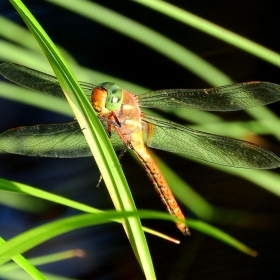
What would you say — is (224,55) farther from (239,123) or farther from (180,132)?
(180,132)

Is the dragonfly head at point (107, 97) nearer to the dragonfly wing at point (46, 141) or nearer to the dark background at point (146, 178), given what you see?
the dragonfly wing at point (46, 141)

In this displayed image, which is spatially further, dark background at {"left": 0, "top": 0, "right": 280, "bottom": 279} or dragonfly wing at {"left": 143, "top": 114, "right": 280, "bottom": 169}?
dark background at {"left": 0, "top": 0, "right": 280, "bottom": 279}

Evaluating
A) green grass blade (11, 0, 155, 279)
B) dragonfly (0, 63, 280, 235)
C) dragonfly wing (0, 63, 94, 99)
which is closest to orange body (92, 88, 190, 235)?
dragonfly (0, 63, 280, 235)

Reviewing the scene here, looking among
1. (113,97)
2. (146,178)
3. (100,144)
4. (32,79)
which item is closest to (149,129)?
(113,97)

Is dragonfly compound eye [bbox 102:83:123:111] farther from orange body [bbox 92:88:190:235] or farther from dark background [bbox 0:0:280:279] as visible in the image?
dark background [bbox 0:0:280:279]

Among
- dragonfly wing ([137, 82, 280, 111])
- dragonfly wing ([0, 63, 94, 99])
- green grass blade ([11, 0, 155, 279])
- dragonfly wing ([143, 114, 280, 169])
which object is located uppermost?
dragonfly wing ([0, 63, 94, 99])

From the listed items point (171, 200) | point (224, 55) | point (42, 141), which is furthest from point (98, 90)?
point (224, 55)

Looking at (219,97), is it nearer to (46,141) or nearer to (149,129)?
(149,129)
